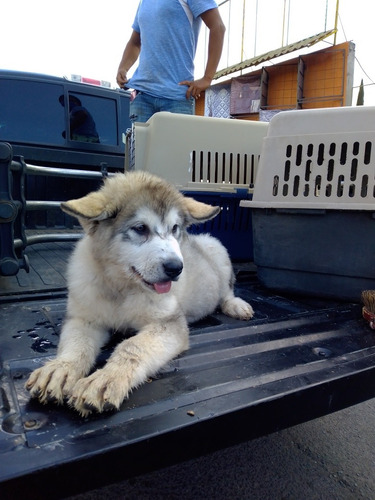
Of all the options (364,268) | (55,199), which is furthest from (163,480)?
(55,199)

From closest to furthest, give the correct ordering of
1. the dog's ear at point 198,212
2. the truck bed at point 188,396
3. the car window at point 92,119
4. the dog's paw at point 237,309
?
1. the truck bed at point 188,396
2. the dog's ear at point 198,212
3. the dog's paw at point 237,309
4. the car window at point 92,119

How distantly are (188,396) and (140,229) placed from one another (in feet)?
2.93

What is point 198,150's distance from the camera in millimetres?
3605

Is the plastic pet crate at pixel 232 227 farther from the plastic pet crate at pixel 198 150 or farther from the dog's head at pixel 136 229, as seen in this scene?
the dog's head at pixel 136 229

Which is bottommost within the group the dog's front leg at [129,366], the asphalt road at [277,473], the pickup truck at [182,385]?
the asphalt road at [277,473]

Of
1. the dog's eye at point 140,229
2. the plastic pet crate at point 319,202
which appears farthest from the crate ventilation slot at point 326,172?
the dog's eye at point 140,229

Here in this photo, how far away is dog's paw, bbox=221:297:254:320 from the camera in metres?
2.53

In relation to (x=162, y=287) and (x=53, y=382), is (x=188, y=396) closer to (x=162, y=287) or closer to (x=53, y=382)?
(x=53, y=382)

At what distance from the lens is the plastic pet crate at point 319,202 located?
2.59m

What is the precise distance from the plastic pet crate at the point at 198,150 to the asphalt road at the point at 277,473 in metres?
2.03

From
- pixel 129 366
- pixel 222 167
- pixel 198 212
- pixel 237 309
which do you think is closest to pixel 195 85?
pixel 222 167

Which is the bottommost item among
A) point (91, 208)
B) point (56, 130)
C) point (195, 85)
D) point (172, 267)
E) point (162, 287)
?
point (162, 287)

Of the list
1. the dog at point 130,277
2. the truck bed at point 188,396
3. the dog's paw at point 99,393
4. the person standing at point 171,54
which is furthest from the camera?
the person standing at point 171,54

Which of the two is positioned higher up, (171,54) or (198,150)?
(171,54)
